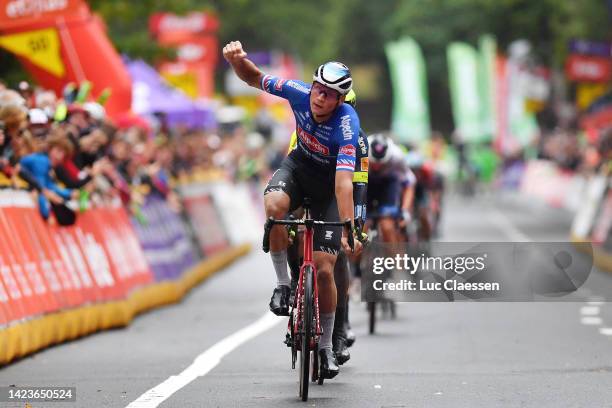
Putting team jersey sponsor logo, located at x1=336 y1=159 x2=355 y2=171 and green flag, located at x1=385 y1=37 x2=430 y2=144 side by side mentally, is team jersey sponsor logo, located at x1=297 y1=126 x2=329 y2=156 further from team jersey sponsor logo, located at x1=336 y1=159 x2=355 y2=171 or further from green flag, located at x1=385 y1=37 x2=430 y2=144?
green flag, located at x1=385 y1=37 x2=430 y2=144

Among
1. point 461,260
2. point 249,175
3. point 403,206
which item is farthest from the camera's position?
point 249,175

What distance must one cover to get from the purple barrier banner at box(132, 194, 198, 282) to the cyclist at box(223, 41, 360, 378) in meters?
8.42

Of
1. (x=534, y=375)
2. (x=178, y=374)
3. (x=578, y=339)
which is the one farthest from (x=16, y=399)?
(x=578, y=339)

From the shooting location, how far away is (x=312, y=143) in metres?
10.7

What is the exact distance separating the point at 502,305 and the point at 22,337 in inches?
288

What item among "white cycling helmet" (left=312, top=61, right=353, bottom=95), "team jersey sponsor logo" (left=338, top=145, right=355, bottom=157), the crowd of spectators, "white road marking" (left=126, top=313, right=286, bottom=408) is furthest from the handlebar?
the crowd of spectators

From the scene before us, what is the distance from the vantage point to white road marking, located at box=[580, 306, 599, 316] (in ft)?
56.1

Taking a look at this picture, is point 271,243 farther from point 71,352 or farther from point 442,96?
point 442,96

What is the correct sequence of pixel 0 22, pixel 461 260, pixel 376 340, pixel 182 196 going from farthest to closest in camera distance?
pixel 182 196
pixel 0 22
pixel 376 340
pixel 461 260

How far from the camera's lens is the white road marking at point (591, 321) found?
15.8 meters

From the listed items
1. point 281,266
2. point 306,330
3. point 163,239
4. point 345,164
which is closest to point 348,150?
point 345,164

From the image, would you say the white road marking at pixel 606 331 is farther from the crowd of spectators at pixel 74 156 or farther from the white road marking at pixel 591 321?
the crowd of spectators at pixel 74 156

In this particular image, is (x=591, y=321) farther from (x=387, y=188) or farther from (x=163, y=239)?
(x=163, y=239)

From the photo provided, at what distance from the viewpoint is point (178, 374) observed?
11672mm
